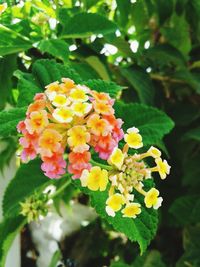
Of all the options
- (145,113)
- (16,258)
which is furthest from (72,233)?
(145,113)

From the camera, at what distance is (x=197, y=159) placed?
53.5 inches

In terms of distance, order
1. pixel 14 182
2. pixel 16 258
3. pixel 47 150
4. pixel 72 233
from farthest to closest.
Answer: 1. pixel 72 233
2. pixel 16 258
3. pixel 14 182
4. pixel 47 150

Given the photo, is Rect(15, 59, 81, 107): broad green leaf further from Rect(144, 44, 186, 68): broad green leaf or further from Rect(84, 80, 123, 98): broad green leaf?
Rect(144, 44, 186, 68): broad green leaf

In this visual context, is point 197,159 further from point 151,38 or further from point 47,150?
point 47,150

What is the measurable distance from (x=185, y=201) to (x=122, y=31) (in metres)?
0.38

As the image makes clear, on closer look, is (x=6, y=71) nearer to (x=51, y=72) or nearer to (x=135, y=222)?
(x=51, y=72)

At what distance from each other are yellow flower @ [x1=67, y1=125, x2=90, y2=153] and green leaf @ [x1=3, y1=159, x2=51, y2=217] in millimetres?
367

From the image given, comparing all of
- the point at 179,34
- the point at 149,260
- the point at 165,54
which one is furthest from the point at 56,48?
the point at 149,260

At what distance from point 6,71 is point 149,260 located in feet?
1.80

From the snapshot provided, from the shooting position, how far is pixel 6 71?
100cm

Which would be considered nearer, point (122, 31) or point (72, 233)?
point (122, 31)

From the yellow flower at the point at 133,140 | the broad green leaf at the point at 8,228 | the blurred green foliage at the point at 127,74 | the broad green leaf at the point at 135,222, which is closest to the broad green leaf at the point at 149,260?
the blurred green foliage at the point at 127,74

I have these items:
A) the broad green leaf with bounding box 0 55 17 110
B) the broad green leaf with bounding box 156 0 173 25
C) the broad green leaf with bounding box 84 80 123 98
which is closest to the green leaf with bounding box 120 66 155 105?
the broad green leaf with bounding box 156 0 173 25

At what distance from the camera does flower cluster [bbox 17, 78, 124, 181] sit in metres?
0.65
